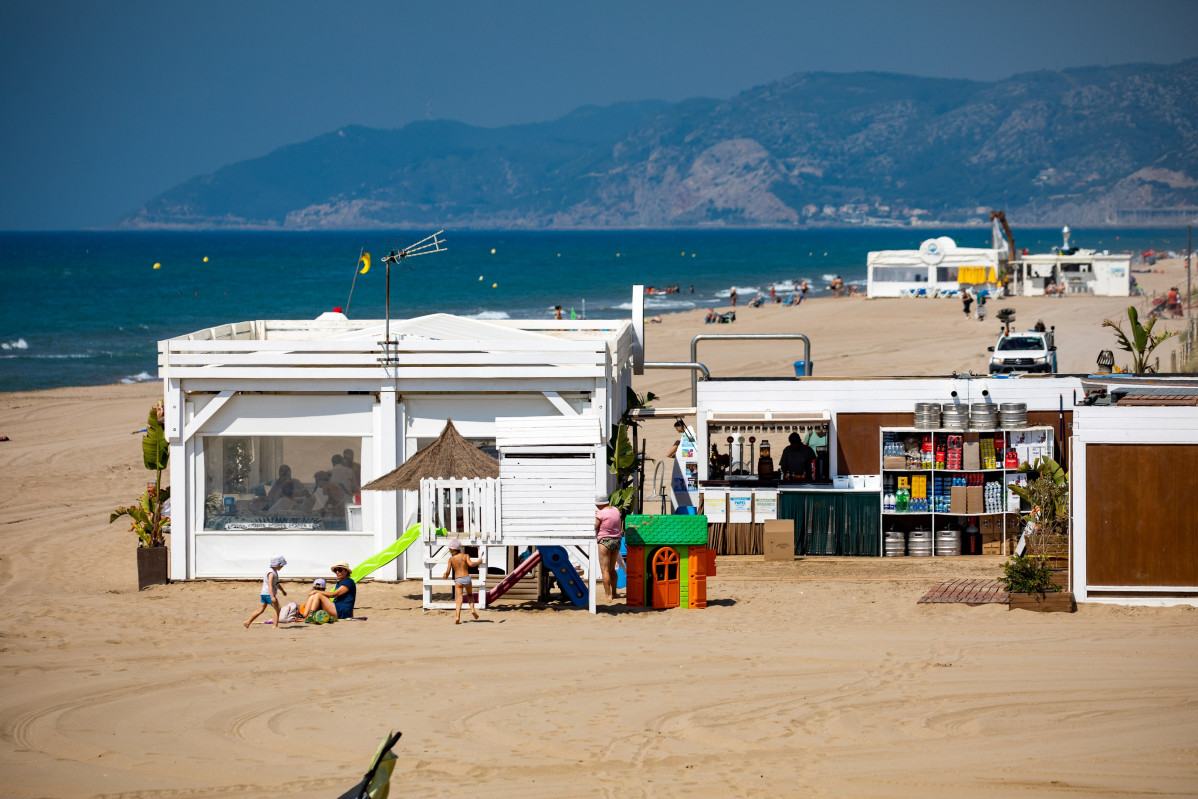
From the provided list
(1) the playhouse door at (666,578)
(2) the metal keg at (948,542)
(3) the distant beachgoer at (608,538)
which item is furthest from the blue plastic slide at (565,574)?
(2) the metal keg at (948,542)

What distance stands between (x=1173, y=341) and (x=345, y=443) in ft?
94.4

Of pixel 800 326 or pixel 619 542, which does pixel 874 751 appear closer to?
pixel 619 542

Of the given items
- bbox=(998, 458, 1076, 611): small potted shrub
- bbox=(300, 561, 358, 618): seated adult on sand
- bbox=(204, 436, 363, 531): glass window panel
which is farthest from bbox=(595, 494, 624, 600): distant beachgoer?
bbox=(998, 458, 1076, 611): small potted shrub

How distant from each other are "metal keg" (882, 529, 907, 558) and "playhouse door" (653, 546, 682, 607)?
4076 millimetres

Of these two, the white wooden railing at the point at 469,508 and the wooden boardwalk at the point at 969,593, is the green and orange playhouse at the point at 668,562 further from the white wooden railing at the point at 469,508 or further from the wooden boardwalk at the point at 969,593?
the wooden boardwalk at the point at 969,593

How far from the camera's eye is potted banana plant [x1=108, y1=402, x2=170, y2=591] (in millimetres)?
Result: 15031

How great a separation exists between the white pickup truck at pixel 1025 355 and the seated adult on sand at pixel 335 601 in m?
19.6

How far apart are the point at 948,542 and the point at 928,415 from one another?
1604 mm

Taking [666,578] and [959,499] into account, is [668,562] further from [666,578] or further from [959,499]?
[959,499]

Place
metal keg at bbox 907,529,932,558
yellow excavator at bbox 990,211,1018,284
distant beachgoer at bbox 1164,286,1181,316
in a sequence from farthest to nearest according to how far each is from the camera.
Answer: yellow excavator at bbox 990,211,1018,284, distant beachgoer at bbox 1164,286,1181,316, metal keg at bbox 907,529,932,558

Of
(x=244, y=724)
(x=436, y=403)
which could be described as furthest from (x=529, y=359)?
(x=244, y=724)

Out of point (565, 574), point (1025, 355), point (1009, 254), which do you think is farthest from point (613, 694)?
point (1009, 254)

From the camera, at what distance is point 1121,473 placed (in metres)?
12.8

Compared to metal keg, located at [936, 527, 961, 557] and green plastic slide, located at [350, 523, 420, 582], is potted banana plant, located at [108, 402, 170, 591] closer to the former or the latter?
green plastic slide, located at [350, 523, 420, 582]
